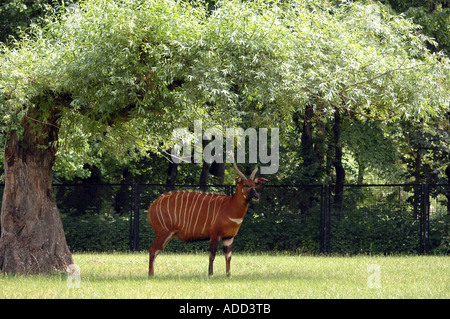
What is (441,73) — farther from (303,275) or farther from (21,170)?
(21,170)

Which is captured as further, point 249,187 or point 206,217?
point 206,217

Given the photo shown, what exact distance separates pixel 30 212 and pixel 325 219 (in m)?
9.37

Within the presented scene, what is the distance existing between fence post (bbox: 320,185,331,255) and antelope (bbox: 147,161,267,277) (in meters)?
7.78

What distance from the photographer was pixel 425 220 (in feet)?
61.9

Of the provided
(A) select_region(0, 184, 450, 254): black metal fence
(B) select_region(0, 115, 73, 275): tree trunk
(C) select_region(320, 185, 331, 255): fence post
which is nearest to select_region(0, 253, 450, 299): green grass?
(B) select_region(0, 115, 73, 275): tree trunk

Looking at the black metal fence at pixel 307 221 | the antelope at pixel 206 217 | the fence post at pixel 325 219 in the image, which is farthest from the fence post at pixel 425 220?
the antelope at pixel 206 217

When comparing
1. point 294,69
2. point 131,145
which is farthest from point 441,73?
point 131,145

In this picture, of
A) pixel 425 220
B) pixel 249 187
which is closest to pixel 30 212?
pixel 249 187

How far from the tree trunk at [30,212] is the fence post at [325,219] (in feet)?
28.1

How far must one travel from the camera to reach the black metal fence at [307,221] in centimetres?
1911

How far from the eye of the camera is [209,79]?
10.6 m

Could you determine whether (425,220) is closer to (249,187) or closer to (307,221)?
(307,221)
